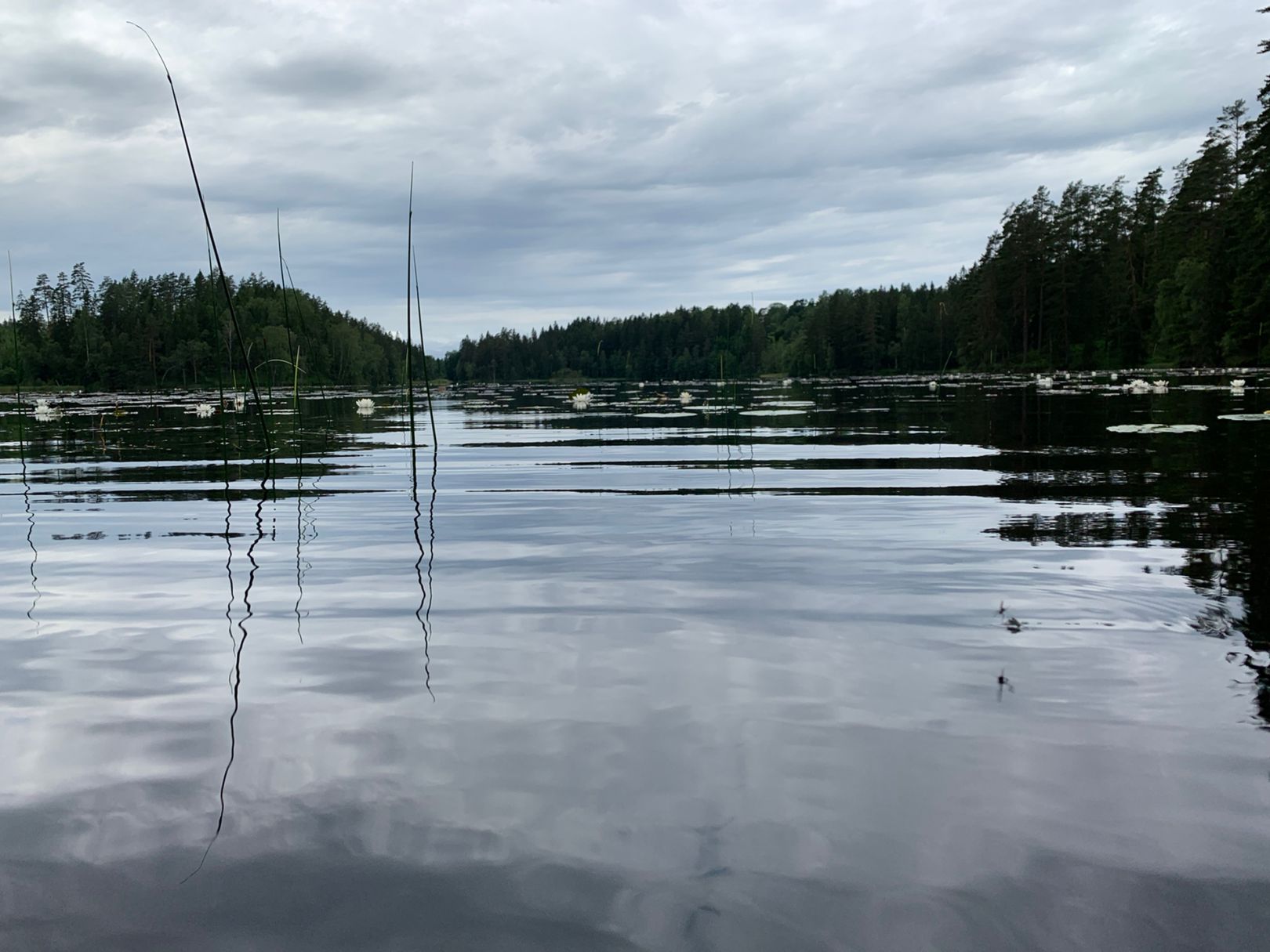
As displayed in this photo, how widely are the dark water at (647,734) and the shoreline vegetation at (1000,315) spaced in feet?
11.7

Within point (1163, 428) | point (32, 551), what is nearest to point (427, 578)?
point (32, 551)

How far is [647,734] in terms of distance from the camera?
392cm

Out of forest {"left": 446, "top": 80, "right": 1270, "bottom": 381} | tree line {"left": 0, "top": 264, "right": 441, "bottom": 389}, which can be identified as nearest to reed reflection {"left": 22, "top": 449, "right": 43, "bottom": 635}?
forest {"left": 446, "top": 80, "right": 1270, "bottom": 381}

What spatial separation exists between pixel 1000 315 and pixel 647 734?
10836 centimetres

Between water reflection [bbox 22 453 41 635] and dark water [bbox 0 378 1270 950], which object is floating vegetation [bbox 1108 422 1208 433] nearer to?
dark water [bbox 0 378 1270 950]

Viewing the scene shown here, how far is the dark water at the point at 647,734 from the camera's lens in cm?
269

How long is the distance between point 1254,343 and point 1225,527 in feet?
210

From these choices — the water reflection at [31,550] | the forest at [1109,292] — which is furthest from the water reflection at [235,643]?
the forest at [1109,292]

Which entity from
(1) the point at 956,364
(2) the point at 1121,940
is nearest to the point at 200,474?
(2) the point at 1121,940

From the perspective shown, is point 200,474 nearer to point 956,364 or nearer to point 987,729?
point 987,729

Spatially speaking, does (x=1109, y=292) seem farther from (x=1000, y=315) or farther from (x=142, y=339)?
(x=142, y=339)

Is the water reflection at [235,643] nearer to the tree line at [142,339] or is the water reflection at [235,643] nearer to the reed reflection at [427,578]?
the reed reflection at [427,578]

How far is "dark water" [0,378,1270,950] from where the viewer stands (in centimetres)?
269

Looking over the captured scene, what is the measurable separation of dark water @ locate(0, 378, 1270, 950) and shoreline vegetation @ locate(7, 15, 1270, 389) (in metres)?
3.57
